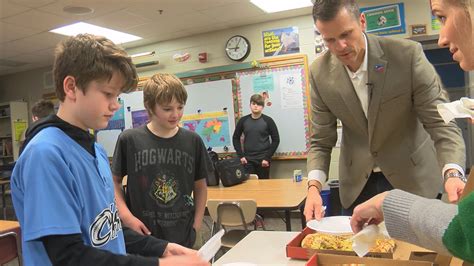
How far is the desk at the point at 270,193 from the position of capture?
9.77ft

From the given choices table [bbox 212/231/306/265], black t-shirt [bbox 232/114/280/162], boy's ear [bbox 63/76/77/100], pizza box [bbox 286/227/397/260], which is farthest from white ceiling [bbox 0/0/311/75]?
pizza box [bbox 286/227/397/260]

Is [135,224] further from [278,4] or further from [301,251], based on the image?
[278,4]

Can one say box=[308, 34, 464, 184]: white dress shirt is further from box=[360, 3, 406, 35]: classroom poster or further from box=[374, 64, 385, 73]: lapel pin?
box=[360, 3, 406, 35]: classroom poster

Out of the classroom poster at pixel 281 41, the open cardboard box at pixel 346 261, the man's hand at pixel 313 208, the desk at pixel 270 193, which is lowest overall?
the desk at pixel 270 193

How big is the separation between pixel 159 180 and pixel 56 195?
1.07 m

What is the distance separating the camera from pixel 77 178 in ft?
3.26

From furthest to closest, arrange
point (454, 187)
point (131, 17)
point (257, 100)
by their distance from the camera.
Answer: point (257, 100) → point (131, 17) → point (454, 187)

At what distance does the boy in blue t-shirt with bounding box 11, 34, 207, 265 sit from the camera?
2.91 ft

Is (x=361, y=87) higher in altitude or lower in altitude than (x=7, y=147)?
higher

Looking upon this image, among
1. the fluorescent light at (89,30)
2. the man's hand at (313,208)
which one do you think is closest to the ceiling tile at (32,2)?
the fluorescent light at (89,30)

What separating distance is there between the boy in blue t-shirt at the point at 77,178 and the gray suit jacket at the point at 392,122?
3.04 ft

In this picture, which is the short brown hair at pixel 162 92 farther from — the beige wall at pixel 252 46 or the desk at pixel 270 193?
the beige wall at pixel 252 46

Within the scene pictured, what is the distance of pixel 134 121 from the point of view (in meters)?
6.85

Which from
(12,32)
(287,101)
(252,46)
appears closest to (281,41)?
(252,46)
